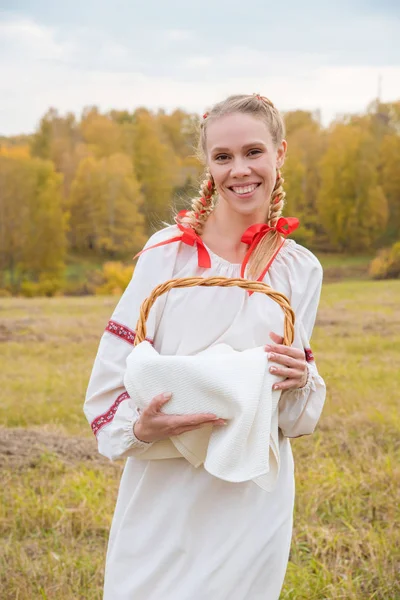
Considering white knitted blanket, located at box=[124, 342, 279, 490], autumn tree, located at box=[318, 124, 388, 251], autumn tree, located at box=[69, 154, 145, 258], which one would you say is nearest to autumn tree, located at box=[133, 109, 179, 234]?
autumn tree, located at box=[69, 154, 145, 258]

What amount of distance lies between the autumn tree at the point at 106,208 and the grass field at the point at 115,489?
22.7 metres

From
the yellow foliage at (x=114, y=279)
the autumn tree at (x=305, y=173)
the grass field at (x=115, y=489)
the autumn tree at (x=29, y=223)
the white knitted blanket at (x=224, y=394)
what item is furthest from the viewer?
the autumn tree at (x=305, y=173)

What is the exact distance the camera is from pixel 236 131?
1.63 metres

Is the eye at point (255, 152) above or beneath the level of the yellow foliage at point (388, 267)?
above

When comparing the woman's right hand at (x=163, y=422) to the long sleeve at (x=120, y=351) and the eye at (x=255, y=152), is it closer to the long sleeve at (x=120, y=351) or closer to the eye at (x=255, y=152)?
the long sleeve at (x=120, y=351)

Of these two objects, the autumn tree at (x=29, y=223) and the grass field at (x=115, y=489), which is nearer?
the grass field at (x=115, y=489)

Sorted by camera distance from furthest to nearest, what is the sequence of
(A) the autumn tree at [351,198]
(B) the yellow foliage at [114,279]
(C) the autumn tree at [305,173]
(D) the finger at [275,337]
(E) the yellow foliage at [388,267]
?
(C) the autumn tree at [305,173]
(A) the autumn tree at [351,198]
(B) the yellow foliage at [114,279]
(E) the yellow foliage at [388,267]
(D) the finger at [275,337]

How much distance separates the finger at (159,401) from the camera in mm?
1446

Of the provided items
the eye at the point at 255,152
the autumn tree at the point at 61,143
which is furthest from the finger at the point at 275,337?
the autumn tree at the point at 61,143

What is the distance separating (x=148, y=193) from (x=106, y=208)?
7.50 ft

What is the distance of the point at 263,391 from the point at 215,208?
0.54 metres

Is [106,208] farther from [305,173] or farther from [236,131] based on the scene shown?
[236,131]

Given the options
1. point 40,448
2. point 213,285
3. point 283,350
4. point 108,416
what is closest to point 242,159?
point 213,285

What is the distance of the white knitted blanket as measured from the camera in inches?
56.1
